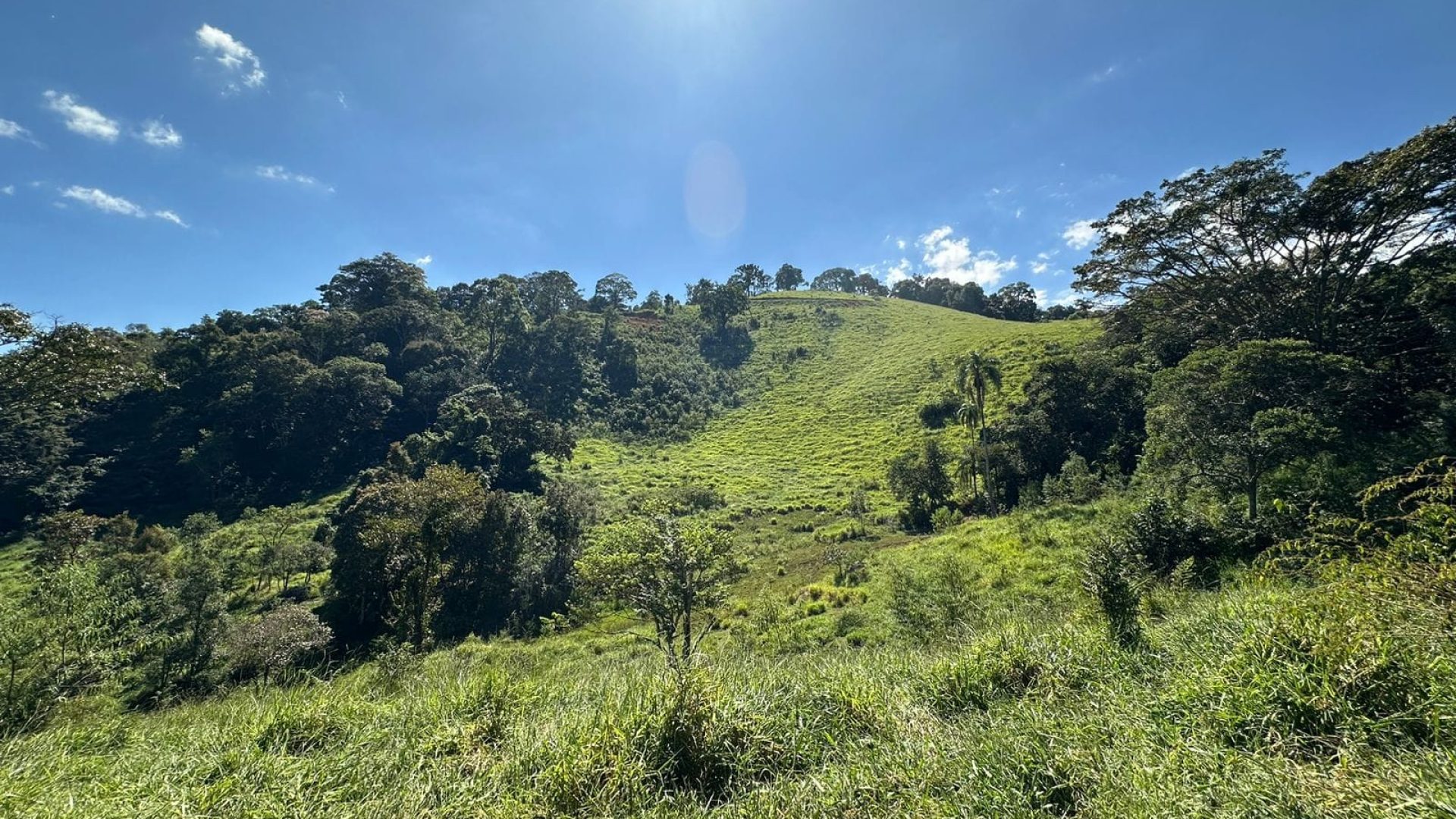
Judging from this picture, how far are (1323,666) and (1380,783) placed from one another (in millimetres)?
1503

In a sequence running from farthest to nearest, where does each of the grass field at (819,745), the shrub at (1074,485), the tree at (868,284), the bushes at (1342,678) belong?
the tree at (868,284), the shrub at (1074,485), the bushes at (1342,678), the grass field at (819,745)

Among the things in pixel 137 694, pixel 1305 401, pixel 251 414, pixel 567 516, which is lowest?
pixel 137 694

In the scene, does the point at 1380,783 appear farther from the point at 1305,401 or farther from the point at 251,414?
the point at 251,414

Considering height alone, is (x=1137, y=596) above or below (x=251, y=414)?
below

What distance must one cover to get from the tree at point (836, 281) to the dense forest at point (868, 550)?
74.8 m

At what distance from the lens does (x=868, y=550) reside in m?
27.0

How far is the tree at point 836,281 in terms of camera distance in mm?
134875

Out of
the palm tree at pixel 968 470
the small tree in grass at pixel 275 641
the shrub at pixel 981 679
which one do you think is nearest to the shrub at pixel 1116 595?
the shrub at pixel 981 679

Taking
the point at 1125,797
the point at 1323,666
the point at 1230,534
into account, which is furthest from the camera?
the point at 1230,534

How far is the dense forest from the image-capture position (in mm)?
4254

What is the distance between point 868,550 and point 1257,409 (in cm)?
1601

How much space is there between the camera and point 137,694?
1786cm

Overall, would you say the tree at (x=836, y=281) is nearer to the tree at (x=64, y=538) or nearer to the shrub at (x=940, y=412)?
the shrub at (x=940, y=412)

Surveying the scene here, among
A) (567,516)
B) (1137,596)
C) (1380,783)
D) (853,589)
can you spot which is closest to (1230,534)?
(1137,596)
